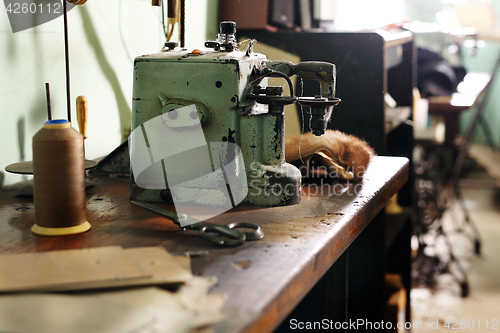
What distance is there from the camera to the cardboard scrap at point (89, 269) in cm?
69

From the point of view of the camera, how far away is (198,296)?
0.68 metres

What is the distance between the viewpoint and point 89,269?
0.74m

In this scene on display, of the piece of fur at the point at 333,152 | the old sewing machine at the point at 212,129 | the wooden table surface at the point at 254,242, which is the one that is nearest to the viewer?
the wooden table surface at the point at 254,242

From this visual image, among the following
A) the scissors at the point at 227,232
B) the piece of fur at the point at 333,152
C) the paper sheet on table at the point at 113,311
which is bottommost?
the scissors at the point at 227,232

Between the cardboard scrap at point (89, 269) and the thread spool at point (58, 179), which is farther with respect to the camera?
the thread spool at point (58, 179)

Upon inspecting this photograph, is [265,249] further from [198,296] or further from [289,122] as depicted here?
[289,122]

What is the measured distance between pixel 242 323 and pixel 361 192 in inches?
28.9

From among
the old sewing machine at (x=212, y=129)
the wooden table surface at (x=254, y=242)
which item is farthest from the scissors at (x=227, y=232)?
the old sewing machine at (x=212, y=129)

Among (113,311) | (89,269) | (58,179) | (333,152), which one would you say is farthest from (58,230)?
(333,152)

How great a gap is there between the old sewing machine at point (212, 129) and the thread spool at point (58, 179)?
25 centimetres

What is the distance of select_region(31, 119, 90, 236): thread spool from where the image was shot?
0.89 meters

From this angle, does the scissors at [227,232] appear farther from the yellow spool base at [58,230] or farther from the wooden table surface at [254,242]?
the yellow spool base at [58,230]

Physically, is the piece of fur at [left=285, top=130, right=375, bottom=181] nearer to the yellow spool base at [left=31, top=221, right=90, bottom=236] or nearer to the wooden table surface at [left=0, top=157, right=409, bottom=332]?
the wooden table surface at [left=0, top=157, right=409, bottom=332]

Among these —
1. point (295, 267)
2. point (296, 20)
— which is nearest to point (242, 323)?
point (295, 267)
